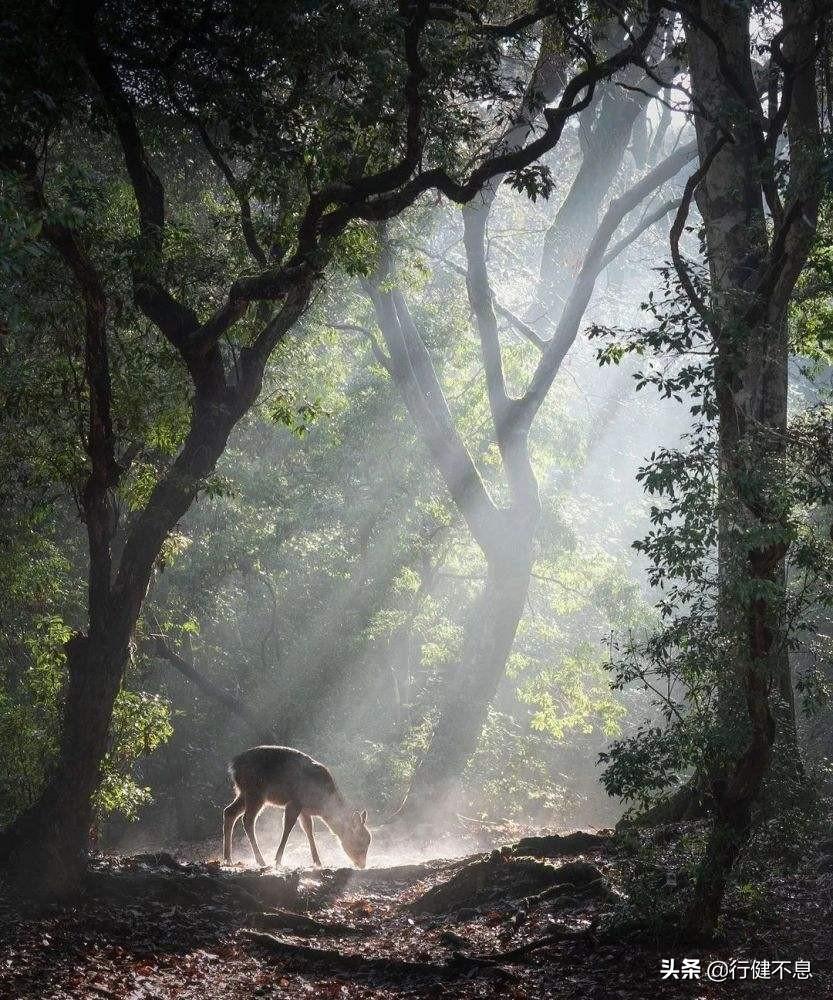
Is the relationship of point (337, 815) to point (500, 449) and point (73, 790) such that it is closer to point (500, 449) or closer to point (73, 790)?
point (73, 790)

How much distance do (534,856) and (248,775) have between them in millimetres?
4080

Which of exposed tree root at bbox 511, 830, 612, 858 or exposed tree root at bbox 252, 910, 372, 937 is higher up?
exposed tree root at bbox 511, 830, 612, 858

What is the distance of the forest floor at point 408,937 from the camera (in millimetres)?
6703

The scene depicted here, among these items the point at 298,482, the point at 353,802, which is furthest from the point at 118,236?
the point at 353,802

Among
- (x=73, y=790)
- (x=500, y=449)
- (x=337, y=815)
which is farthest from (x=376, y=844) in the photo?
(x=73, y=790)

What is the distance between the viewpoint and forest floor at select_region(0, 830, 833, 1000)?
670 cm

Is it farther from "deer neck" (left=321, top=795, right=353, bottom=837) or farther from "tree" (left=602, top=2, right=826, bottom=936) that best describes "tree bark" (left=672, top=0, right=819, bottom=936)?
"deer neck" (left=321, top=795, right=353, bottom=837)

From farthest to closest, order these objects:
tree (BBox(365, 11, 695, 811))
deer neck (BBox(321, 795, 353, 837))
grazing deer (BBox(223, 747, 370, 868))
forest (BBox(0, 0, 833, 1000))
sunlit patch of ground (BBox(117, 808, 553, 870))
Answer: tree (BBox(365, 11, 695, 811)) → sunlit patch of ground (BBox(117, 808, 553, 870)) → deer neck (BBox(321, 795, 353, 837)) → grazing deer (BBox(223, 747, 370, 868)) → forest (BBox(0, 0, 833, 1000))

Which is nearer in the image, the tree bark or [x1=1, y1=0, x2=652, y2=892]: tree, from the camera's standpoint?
the tree bark

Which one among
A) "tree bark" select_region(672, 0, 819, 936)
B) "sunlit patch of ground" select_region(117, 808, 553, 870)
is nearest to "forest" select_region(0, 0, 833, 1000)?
"tree bark" select_region(672, 0, 819, 936)

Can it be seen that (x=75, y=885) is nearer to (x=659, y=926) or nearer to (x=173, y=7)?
(x=659, y=926)

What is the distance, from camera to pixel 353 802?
23531 millimetres

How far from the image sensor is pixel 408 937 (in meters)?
8.57

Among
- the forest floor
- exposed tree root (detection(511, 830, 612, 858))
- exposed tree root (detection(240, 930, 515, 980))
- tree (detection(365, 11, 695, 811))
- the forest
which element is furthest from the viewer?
tree (detection(365, 11, 695, 811))
